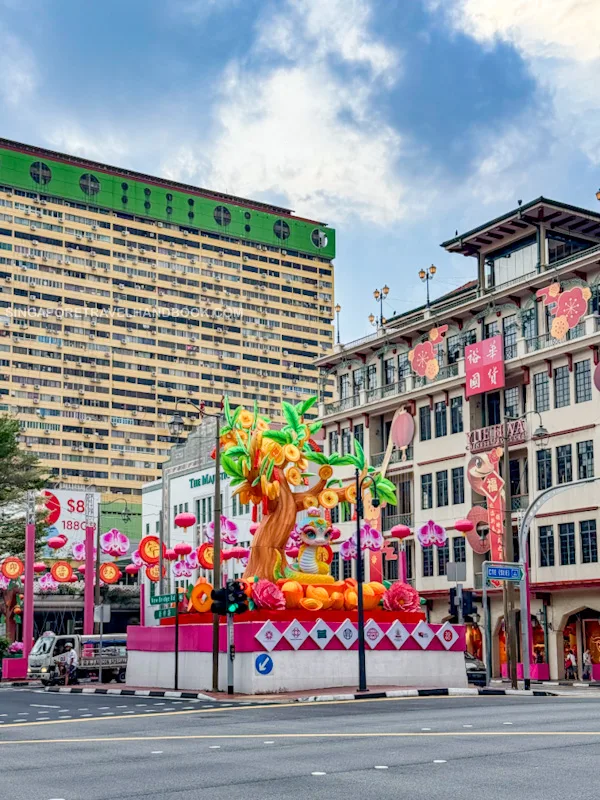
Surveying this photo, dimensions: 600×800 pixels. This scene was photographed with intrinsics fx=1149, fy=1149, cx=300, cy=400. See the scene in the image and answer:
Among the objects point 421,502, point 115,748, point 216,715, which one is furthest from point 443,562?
point 115,748

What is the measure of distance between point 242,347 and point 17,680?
95.0 meters

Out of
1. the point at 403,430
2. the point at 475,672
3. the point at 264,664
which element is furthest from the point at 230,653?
the point at 403,430

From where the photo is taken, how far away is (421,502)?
5694 cm

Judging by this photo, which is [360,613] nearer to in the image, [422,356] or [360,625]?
[360,625]

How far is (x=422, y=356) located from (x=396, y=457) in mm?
5475

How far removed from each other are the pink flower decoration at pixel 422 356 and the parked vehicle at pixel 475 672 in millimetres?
19698

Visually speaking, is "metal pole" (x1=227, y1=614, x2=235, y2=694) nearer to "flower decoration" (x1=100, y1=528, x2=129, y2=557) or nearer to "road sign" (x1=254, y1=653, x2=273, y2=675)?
"road sign" (x1=254, y1=653, x2=273, y2=675)

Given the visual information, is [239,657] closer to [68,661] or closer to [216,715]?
[216,715]

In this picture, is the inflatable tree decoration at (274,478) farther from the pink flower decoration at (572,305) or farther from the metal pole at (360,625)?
the pink flower decoration at (572,305)

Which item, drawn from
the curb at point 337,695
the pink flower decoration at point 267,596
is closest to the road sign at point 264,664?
the curb at point 337,695

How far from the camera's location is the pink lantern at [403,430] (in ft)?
191

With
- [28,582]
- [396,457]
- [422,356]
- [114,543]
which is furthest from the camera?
[396,457]

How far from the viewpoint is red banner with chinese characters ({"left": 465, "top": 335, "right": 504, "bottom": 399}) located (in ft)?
172

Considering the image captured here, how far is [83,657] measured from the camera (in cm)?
4356
